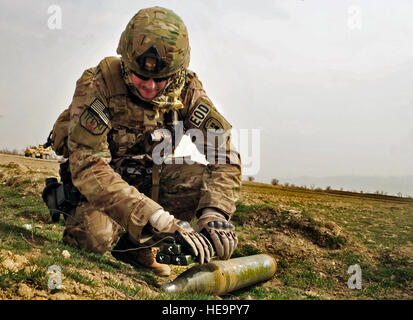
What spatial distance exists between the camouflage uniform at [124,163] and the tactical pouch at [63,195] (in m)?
0.11

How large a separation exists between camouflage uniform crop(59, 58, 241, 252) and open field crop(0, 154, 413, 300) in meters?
0.40

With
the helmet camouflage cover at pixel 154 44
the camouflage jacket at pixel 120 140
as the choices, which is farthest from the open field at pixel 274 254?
the helmet camouflage cover at pixel 154 44

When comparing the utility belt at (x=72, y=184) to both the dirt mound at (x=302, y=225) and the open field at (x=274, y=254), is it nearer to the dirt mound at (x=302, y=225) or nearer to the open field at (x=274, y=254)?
the open field at (x=274, y=254)

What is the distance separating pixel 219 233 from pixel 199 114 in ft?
4.24

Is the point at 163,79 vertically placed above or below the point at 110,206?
above

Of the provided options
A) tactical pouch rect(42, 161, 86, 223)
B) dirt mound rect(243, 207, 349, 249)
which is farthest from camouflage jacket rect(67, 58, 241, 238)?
dirt mound rect(243, 207, 349, 249)

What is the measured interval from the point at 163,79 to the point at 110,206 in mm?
1247

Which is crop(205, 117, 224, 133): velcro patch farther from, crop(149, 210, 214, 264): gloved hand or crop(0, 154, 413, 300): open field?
crop(0, 154, 413, 300): open field

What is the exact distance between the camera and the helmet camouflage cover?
3.54 meters

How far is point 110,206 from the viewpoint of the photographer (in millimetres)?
3328
